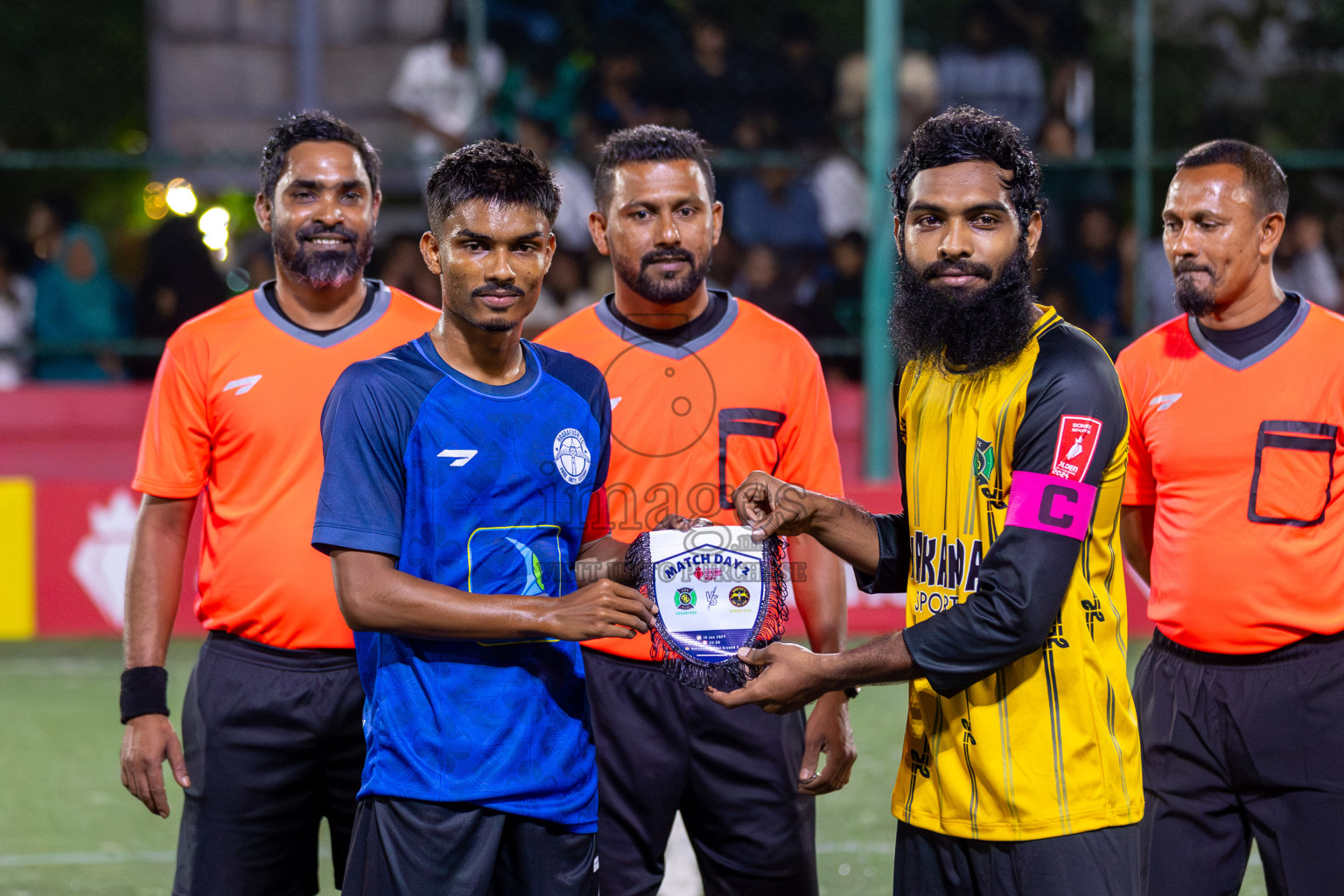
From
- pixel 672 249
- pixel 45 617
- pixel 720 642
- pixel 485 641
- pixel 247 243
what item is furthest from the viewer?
pixel 247 243

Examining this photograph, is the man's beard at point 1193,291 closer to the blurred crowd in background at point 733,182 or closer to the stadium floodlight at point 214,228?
the blurred crowd in background at point 733,182

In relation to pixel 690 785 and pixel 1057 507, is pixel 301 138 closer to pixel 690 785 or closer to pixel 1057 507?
pixel 690 785

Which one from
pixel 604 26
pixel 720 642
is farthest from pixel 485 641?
pixel 604 26

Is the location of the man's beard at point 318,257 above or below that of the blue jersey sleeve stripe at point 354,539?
above

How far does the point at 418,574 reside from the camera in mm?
2943

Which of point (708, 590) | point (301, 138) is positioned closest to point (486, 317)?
point (708, 590)

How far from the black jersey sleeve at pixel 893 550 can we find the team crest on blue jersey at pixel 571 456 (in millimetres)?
661

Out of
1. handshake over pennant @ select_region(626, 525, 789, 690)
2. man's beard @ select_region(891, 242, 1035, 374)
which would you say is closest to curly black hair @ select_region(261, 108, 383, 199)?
handshake over pennant @ select_region(626, 525, 789, 690)

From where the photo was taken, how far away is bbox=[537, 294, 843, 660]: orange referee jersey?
3916 millimetres

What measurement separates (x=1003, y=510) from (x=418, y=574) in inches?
45.3

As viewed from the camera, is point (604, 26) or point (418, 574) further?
point (604, 26)

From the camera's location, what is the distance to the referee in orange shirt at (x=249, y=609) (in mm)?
3721

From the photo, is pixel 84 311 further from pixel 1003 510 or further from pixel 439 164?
pixel 1003 510

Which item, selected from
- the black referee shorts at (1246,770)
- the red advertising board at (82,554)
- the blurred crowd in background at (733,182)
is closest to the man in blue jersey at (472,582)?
the black referee shorts at (1246,770)
